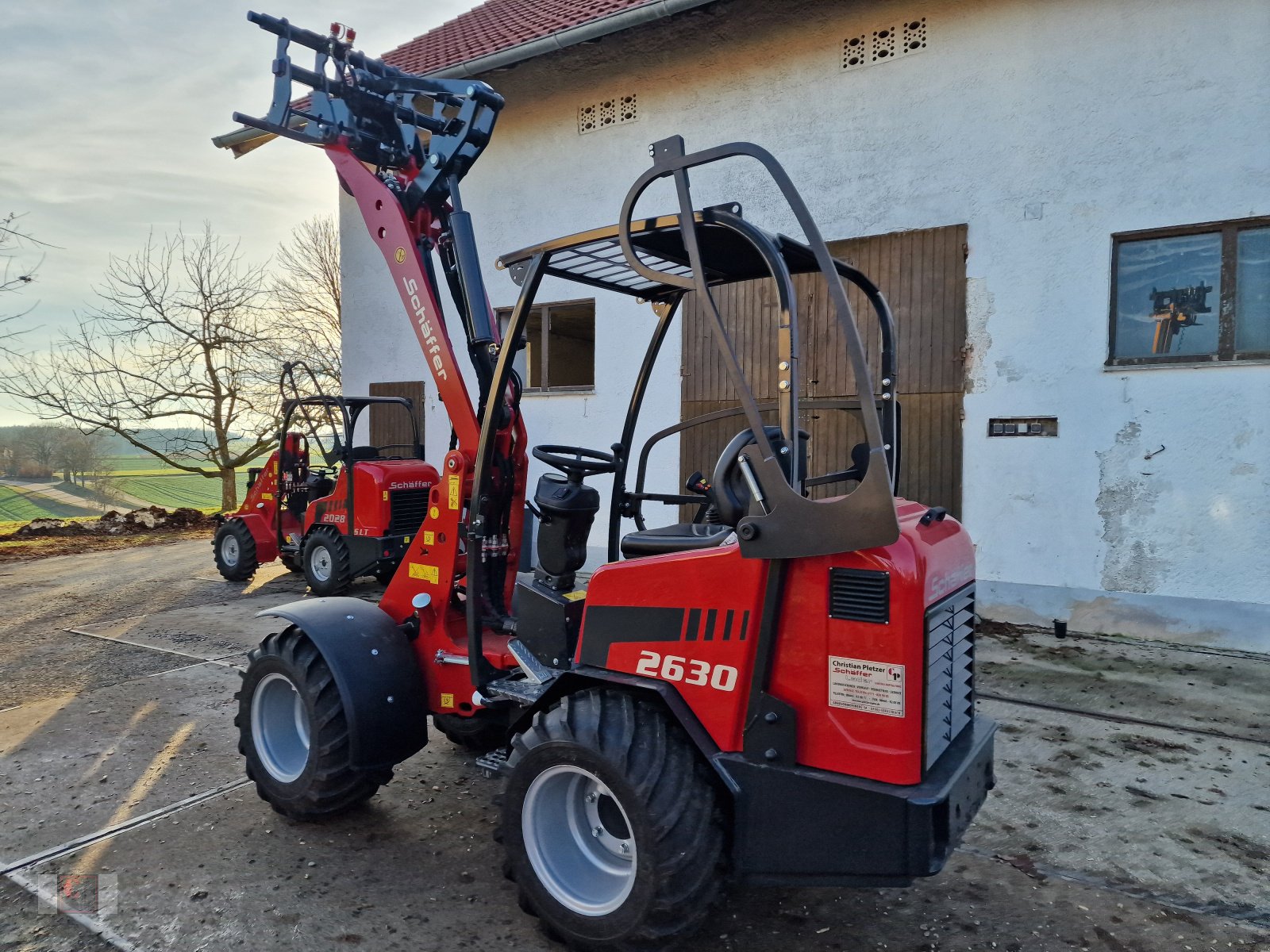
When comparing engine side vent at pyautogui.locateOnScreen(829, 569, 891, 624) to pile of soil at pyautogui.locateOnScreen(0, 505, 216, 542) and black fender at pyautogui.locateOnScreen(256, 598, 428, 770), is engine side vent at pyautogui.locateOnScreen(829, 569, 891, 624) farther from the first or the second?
pile of soil at pyautogui.locateOnScreen(0, 505, 216, 542)

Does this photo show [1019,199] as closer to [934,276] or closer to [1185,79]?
[934,276]

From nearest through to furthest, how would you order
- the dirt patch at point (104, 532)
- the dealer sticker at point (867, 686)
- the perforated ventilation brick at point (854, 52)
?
the dealer sticker at point (867, 686), the perforated ventilation brick at point (854, 52), the dirt patch at point (104, 532)

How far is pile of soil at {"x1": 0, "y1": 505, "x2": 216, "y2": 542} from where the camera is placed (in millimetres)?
13258

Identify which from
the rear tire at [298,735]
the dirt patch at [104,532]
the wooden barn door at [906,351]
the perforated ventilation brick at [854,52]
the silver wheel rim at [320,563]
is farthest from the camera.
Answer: the dirt patch at [104,532]

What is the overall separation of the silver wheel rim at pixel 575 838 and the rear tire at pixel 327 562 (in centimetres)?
638

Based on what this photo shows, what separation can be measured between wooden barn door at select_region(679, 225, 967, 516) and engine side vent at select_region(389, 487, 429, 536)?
10.5 ft

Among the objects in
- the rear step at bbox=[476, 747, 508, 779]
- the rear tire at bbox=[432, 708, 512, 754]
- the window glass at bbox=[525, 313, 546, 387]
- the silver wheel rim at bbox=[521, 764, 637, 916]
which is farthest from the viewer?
the window glass at bbox=[525, 313, 546, 387]

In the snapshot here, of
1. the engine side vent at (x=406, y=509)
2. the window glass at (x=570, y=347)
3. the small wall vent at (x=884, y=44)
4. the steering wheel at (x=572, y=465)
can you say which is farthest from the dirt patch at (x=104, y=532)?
the small wall vent at (x=884, y=44)

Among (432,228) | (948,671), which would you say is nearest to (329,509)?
(432,228)

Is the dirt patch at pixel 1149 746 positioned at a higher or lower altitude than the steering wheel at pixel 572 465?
lower

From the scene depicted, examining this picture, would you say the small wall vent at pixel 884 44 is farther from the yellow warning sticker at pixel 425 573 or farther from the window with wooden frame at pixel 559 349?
the yellow warning sticker at pixel 425 573

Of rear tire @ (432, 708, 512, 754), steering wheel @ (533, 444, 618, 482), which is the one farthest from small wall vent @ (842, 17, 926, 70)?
rear tire @ (432, 708, 512, 754)

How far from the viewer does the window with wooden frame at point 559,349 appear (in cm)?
951

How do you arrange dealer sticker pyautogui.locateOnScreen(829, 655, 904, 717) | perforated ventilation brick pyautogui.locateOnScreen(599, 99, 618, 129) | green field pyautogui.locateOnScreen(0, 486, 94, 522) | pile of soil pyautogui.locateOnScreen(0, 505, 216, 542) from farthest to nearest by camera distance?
green field pyautogui.locateOnScreen(0, 486, 94, 522) → pile of soil pyautogui.locateOnScreen(0, 505, 216, 542) → perforated ventilation brick pyautogui.locateOnScreen(599, 99, 618, 129) → dealer sticker pyautogui.locateOnScreen(829, 655, 904, 717)
